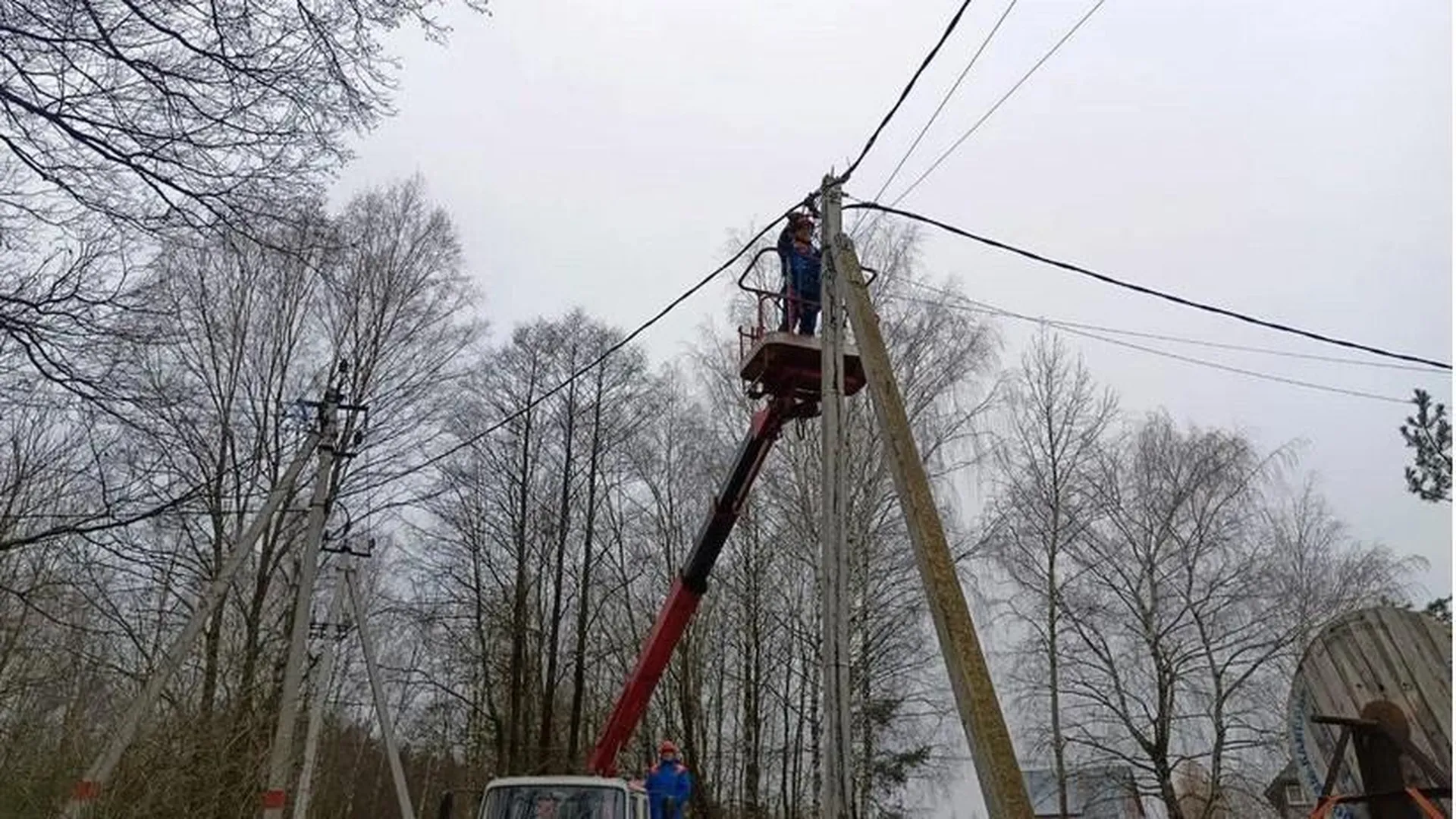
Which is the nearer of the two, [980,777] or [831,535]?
[980,777]

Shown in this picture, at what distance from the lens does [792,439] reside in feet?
61.4

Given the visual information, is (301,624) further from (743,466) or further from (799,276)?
(799,276)

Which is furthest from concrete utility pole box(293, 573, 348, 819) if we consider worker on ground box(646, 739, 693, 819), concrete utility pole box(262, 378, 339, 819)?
worker on ground box(646, 739, 693, 819)

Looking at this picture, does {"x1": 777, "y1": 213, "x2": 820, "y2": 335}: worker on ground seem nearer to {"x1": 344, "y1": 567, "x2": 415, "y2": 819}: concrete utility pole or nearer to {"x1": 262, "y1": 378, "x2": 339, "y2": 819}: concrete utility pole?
{"x1": 262, "y1": 378, "x2": 339, "y2": 819}: concrete utility pole

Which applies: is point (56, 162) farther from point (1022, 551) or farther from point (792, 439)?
point (1022, 551)

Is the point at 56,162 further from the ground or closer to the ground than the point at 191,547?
closer to the ground

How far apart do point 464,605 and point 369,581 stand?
313 centimetres

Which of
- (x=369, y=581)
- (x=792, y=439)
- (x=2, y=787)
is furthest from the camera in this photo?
(x=369, y=581)

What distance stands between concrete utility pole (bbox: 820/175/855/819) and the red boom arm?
2.55m

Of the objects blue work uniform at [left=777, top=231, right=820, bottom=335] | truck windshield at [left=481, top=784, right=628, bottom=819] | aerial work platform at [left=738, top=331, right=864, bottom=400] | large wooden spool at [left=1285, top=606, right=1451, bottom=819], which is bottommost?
truck windshield at [left=481, top=784, right=628, bottom=819]

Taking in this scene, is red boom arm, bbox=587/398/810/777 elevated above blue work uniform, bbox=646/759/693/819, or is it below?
above

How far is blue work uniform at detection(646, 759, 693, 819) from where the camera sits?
989cm

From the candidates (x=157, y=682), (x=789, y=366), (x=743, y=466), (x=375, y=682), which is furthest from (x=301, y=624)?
(x=789, y=366)

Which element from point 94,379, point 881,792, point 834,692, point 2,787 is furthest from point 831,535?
point 881,792
